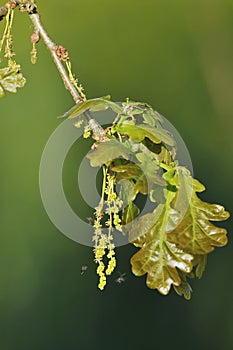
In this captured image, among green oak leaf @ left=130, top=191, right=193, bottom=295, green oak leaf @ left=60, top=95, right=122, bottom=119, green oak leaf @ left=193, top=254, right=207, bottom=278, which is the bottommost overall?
green oak leaf @ left=193, top=254, right=207, bottom=278

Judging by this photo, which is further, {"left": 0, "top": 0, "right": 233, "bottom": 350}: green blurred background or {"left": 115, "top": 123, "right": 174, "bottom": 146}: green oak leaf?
{"left": 0, "top": 0, "right": 233, "bottom": 350}: green blurred background

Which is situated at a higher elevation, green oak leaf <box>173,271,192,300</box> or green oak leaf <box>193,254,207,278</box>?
green oak leaf <box>193,254,207,278</box>

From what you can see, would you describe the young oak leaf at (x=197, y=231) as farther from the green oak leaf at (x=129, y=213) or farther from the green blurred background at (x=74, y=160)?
the green blurred background at (x=74, y=160)

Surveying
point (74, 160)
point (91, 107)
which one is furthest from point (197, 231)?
point (74, 160)

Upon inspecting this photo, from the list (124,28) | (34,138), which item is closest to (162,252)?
(34,138)

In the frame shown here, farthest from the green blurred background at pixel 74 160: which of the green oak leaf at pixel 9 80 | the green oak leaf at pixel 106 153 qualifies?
the green oak leaf at pixel 106 153

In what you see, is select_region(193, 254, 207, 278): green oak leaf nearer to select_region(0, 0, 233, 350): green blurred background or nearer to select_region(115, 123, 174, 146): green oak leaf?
select_region(115, 123, 174, 146): green oak leaf

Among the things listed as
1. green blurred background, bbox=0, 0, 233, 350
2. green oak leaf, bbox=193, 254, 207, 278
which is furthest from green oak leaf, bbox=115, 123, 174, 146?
green blurred background, bbox=0, 0, 233, 350
